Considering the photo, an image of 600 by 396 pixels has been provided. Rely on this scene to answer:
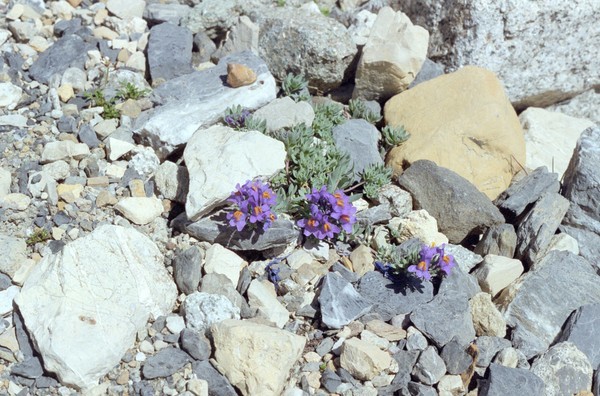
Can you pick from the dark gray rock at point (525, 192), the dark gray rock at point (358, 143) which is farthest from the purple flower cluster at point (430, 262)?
the dark gray rock at point (358, 143)

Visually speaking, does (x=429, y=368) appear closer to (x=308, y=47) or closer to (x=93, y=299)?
(x=93, y=299)

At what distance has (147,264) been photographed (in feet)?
16.6

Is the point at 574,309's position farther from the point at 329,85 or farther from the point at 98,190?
the point at 98,190

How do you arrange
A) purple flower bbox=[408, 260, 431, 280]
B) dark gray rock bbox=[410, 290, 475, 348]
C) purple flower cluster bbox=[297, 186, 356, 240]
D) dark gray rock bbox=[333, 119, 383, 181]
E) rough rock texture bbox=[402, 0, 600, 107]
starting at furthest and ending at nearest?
rough rock texture bbox=[402, 0, 600, 107]
dark gray rock bbox=[333, 119, 383, 181]
purple flower cluster bbox=[297, 186, 356, 240]
purple flower bbox=[408, 260, 431, 280]
dark gray rock bbox=[410, 290, 475, 348]

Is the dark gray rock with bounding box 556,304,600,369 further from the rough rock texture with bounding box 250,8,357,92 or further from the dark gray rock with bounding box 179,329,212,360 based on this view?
the rough rock texture with bounding box 250,8,357,92

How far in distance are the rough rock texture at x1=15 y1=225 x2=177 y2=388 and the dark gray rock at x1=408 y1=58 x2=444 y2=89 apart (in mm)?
2939

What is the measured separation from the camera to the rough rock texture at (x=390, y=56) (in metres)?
6.50

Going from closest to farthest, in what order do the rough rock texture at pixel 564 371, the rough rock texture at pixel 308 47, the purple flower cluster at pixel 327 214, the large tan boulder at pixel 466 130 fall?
the rough rock texture at pixel 564 371 < the purple flower cluster at pixel 327 214 < the large tan boulder at pixel 466 130 < the rough rock texture at pixel 308 47


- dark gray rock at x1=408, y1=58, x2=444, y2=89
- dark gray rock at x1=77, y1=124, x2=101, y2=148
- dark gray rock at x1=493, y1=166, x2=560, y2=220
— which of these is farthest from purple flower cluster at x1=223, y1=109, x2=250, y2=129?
dark gray rock at x1=493, y1=166, x2=560, y2=220

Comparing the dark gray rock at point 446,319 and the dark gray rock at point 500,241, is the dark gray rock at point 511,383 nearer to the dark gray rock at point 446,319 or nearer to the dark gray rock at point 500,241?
the dark gray rock at point 446,319

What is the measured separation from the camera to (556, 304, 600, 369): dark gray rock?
5027mm

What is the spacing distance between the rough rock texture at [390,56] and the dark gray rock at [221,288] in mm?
2450

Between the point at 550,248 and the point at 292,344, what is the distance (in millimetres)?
2210

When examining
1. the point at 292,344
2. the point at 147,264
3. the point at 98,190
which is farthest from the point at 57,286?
the point at 292,344
